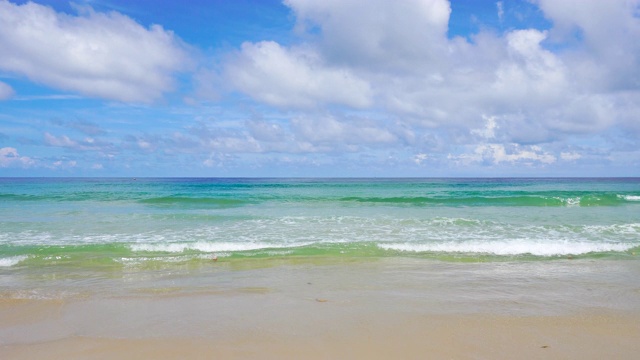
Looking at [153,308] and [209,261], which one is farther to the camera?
[209,261]

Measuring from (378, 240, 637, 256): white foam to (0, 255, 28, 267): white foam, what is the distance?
29.8 ft

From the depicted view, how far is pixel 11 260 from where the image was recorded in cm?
1005

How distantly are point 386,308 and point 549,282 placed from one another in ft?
11.6

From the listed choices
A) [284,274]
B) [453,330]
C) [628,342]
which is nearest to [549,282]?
[628,342]

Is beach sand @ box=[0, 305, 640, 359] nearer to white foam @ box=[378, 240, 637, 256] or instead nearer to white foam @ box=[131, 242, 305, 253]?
white foam @ box=[378, 240, 637, 256]

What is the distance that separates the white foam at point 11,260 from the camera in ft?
32.3

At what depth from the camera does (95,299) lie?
6.68 meters

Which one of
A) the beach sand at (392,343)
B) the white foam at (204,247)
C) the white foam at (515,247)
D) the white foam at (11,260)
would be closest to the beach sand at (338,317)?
the beach sand at (392,343)

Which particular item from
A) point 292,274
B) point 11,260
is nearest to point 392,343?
point 292,274

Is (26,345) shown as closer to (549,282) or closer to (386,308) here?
(386,308)

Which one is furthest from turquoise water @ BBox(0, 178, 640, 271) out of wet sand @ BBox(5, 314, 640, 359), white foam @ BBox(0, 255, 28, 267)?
wet sand @ BBox(5, 314, 640, 359)

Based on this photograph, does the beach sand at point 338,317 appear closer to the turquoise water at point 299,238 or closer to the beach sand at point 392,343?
the beach sand at point 392,343

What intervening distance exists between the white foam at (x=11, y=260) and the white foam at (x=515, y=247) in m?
9.09

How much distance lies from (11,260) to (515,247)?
41.8 feet
